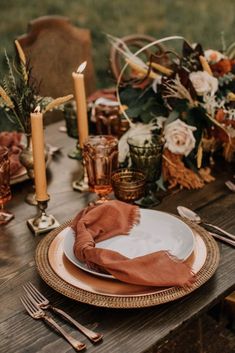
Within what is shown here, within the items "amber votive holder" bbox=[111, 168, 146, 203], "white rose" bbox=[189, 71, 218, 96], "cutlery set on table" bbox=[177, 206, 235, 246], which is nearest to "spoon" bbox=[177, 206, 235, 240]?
"cutlery set on table" bbox=[177, 206, 235, 246]

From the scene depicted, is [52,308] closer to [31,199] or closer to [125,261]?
[125,261]

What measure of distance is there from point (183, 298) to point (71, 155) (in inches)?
31.2

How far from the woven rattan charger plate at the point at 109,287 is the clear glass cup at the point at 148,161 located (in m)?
0.33

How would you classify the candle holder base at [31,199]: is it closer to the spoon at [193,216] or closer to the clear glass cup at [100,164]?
the clear glass cup at [100,164]

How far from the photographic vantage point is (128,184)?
4.31 feet

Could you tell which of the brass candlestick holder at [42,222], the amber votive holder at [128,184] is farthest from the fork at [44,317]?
the amber votive holder at [128,184]

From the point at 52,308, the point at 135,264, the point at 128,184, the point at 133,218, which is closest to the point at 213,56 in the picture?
the point at 128,184

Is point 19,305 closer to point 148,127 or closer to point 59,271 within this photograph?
point 59,271

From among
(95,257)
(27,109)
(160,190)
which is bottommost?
(160,190)

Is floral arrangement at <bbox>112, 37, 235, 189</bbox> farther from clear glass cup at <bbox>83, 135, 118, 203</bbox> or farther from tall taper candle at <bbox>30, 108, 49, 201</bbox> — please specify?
tall taper candle at <bbox>30, 108, 49, 201</bbox>

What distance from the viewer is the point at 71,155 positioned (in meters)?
1.70

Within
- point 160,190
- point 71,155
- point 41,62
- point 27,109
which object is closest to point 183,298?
point 160,190

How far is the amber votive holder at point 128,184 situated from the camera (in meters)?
1.32

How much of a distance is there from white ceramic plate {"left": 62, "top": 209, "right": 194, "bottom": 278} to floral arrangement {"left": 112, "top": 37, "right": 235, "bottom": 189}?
0.29 metres
